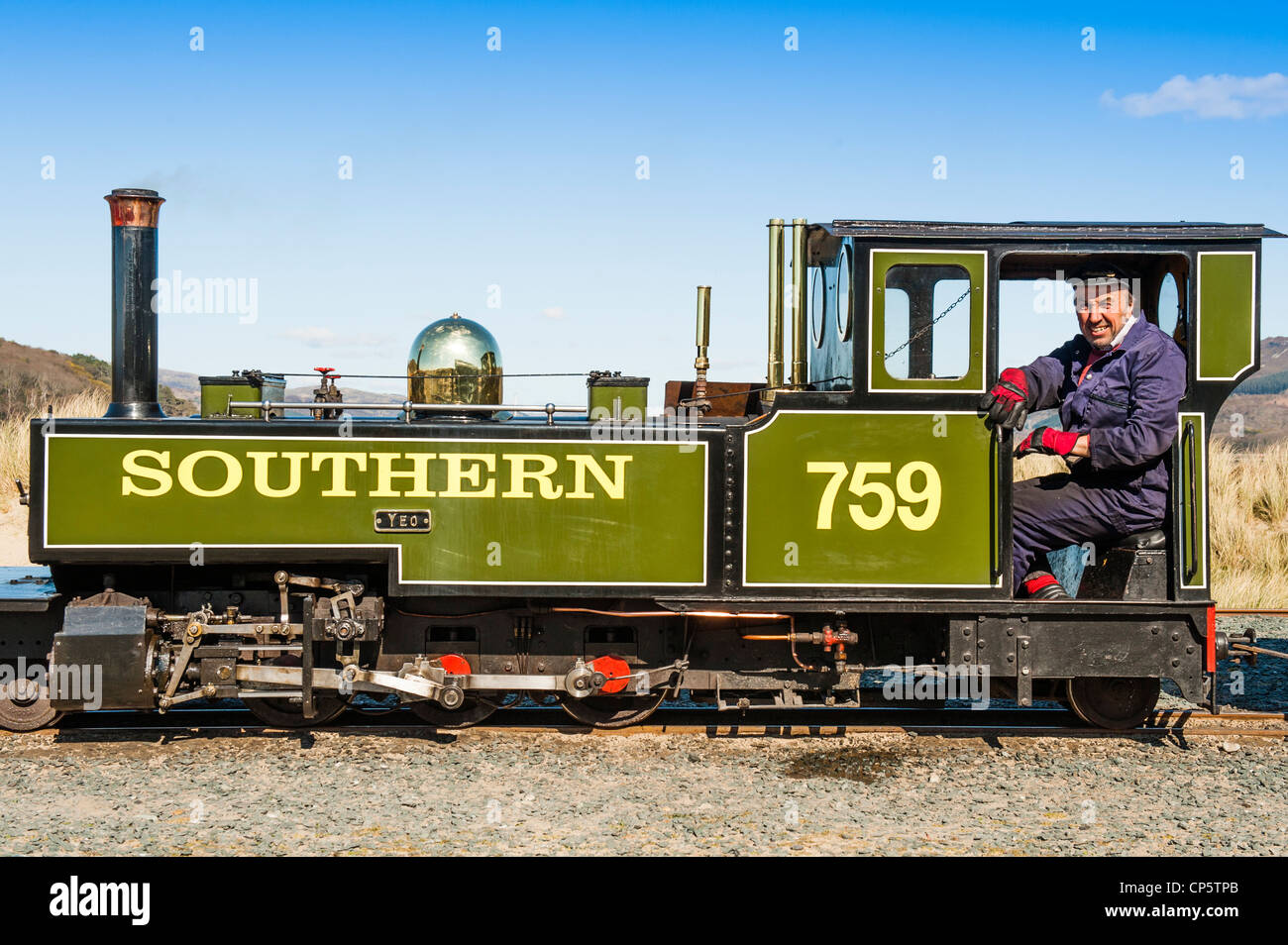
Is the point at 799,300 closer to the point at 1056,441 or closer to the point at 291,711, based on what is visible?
the point at 1056,441

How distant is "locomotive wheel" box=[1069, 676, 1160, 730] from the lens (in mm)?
6758

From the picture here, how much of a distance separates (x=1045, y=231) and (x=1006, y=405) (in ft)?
3.39

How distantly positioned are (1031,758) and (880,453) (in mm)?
1976

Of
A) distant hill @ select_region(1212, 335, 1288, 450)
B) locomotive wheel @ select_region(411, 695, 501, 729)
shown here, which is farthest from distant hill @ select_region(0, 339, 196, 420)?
distant hill @ select_region(1212, 335, 1288, 450)

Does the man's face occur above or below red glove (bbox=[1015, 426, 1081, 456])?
above

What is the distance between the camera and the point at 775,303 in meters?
6.63

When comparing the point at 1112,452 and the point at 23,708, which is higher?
the point at 1112,452

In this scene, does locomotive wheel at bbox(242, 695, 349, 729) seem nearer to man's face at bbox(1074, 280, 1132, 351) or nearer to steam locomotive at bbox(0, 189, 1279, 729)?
steam locomotive at bbox(0, 189, 1279, 729)

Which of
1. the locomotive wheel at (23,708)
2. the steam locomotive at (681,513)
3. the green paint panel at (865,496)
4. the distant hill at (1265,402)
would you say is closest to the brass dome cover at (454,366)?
the steam locomotive at (681,513)

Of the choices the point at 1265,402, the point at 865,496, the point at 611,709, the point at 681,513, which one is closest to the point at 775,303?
the point at 865,496

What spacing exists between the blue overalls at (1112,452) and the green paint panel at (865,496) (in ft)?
1.77

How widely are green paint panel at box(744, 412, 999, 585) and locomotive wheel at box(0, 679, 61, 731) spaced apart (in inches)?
167

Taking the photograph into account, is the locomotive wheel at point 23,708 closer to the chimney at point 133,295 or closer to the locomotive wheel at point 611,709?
the chimney at point 133,295

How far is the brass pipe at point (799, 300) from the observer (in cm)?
658
